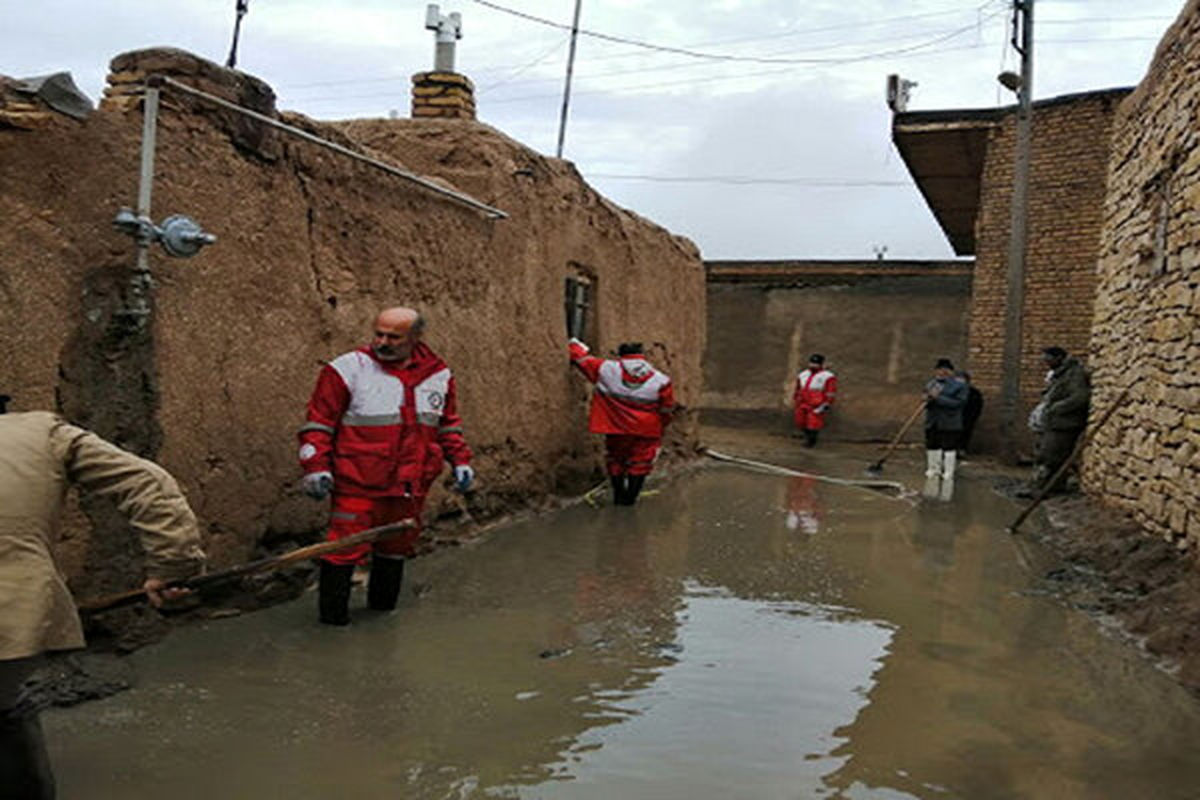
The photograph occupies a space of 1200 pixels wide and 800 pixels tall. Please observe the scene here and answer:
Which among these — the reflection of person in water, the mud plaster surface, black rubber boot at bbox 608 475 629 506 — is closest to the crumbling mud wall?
black rubber boot at bbox 608 475 629 506

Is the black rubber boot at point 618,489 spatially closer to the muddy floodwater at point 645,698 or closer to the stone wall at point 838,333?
the muddy floodwater at point 645,698

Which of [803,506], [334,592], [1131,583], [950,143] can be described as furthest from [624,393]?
[950,143]

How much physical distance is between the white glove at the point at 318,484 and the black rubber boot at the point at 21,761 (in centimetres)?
182

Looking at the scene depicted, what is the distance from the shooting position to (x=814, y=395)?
53.5 feet

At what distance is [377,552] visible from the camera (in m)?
4.81

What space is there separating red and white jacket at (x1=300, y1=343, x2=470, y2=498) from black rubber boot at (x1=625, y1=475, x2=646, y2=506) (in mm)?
3875

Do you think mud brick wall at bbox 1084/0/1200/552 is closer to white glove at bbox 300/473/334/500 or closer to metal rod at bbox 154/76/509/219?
metal rod at bbox 154/76/509/219

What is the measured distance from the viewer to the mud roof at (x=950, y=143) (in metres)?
14.4

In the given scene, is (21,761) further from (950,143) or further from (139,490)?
(950,143)

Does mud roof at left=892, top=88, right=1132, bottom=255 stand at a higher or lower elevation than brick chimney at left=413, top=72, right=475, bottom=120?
higher

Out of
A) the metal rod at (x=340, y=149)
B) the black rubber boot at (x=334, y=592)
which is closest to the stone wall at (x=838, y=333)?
the metal rod at (x=340, y=149)

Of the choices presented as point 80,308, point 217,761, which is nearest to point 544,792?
point 217,761

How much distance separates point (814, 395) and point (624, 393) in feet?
28.7

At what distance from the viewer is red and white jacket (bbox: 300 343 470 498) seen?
4.49 metres
